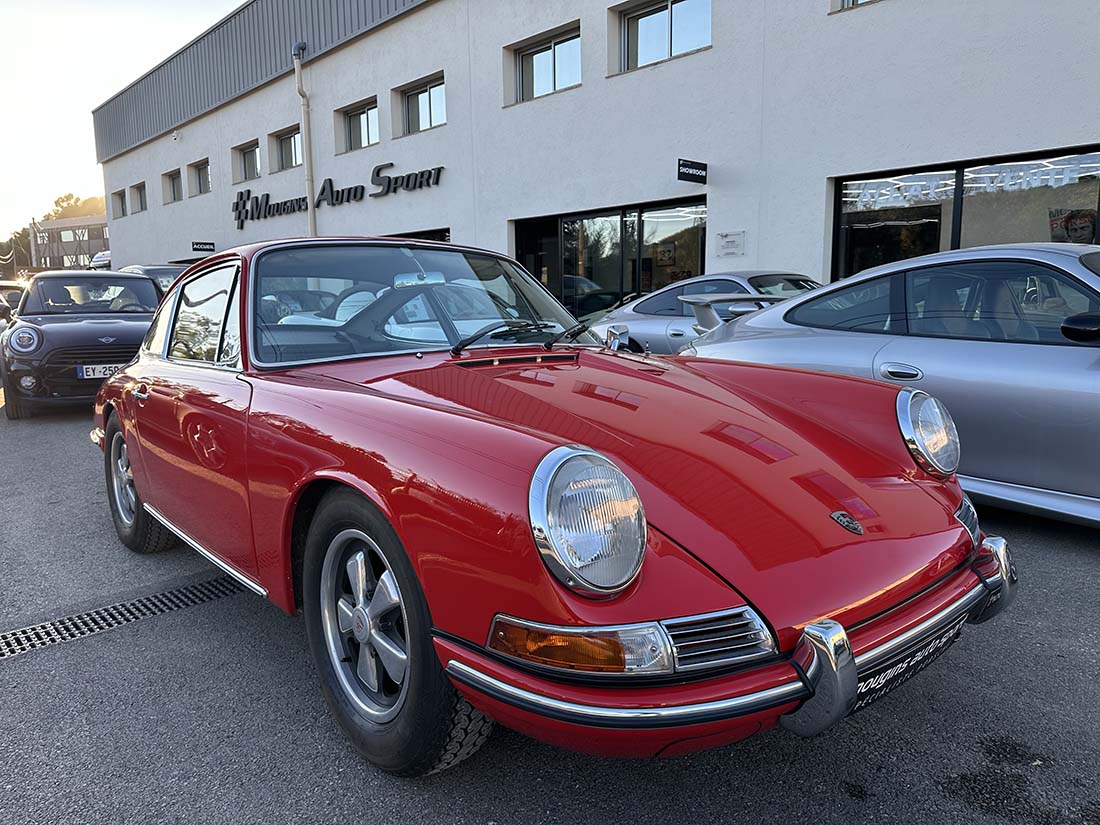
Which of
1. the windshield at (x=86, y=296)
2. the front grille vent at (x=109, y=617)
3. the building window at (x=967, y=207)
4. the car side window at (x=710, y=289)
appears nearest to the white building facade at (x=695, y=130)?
the building window at (x=967, y=207)

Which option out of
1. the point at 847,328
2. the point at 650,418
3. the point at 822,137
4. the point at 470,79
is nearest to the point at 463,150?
the point at 470,79

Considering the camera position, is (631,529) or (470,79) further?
(470,79)

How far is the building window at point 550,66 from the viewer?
11945 mm

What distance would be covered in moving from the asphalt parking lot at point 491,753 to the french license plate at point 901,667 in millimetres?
346

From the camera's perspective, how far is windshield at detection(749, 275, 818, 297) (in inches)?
283

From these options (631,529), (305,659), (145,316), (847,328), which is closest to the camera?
(631,529)

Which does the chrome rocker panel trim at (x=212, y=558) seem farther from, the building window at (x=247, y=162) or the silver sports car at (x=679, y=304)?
the building window at (x=247, y=162)

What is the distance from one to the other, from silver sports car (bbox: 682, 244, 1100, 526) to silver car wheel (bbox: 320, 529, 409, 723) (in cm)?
292

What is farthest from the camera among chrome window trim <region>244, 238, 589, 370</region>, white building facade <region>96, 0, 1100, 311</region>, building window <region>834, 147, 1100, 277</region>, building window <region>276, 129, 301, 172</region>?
building window <region>276, 129, 301, 172</region>

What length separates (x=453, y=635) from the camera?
5.27 ft

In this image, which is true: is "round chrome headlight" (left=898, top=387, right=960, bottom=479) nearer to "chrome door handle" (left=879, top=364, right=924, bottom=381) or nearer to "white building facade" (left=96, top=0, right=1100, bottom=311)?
"chrome door handle" (left=879, top=364, right=924, bottom=381)

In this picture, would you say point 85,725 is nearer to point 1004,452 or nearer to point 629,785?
point 629,785

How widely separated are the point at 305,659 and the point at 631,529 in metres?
1.58

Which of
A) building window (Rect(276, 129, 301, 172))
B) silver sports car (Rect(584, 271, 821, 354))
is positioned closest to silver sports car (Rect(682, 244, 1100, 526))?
silver sports car (Rect(584, 271, 821, 354))
